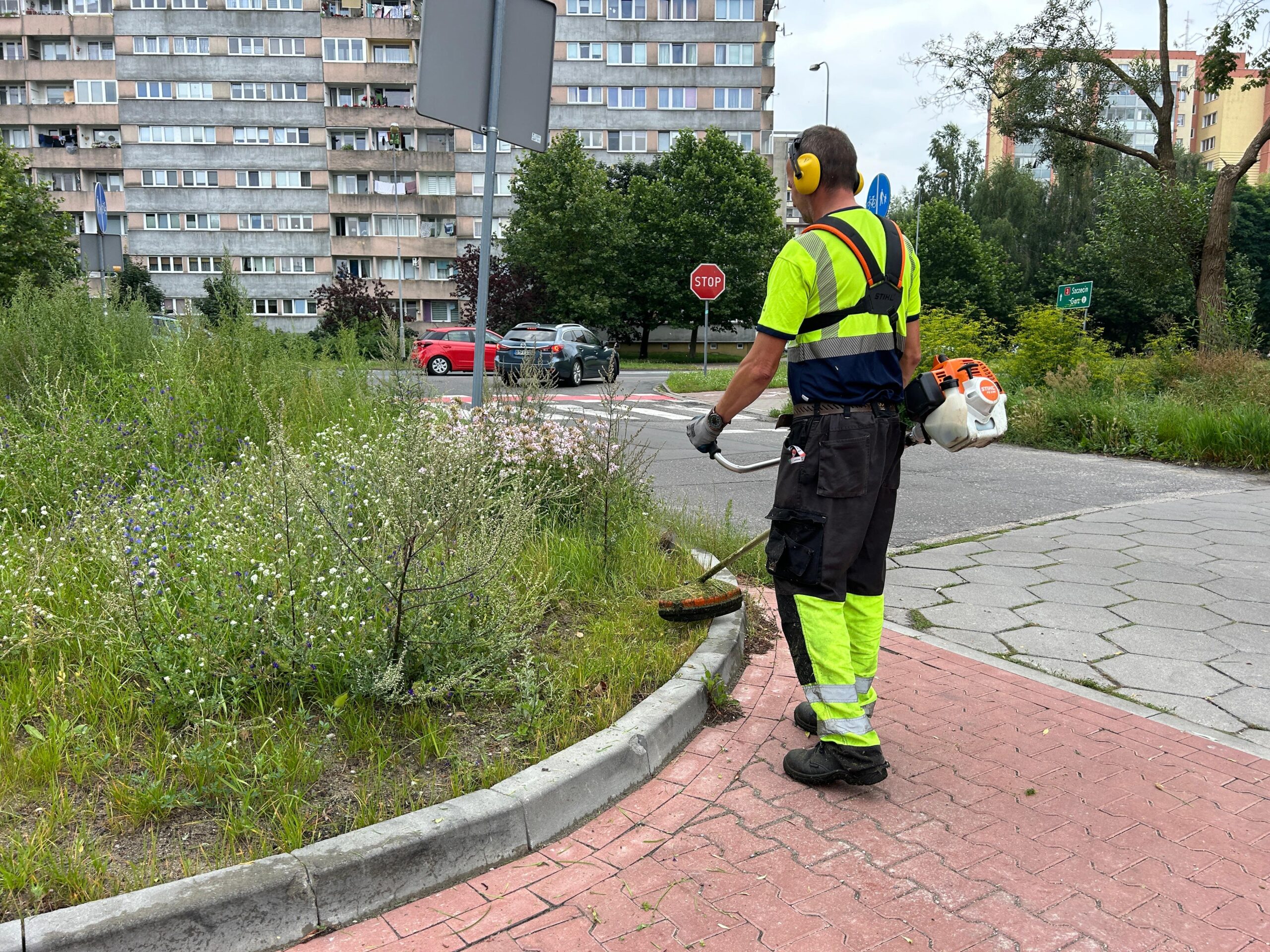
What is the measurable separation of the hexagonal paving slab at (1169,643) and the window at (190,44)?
224 feet

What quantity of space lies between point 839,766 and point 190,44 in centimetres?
6972

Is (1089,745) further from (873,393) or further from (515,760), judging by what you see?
(515,760)

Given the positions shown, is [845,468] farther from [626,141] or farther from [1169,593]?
[626,141]

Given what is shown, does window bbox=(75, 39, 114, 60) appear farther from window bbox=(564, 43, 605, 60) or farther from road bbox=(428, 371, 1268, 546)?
road bbox=(428, 371, 1268, 546)

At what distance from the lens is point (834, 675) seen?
118 inches

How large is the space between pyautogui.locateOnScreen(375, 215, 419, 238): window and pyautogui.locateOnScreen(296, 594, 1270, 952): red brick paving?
199ft

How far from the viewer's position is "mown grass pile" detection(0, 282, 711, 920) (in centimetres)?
247

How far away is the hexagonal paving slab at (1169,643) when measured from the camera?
4.27 m

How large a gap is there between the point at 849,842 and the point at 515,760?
1031 mm

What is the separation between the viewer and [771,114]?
2405 inches

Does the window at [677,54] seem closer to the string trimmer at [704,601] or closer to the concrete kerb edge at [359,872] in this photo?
the string trimmer at [704,601]

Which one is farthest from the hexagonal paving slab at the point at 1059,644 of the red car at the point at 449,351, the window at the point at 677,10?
the window at the point at 677,10

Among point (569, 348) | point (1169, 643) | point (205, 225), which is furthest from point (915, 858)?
point (205, 225)

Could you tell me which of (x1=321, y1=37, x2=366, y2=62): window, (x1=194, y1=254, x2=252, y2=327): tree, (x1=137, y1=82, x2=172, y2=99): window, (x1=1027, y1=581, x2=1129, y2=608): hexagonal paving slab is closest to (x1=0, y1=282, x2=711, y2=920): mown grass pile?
(x1=1027, y1=581, x2=1129, y2=608): hexagonal paving slab
